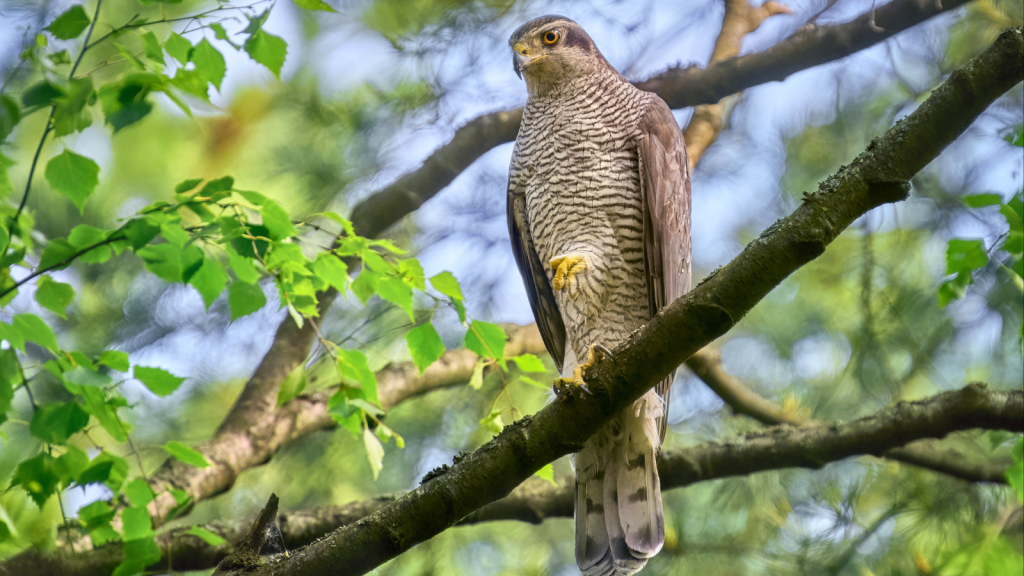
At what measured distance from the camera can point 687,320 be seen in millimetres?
1755

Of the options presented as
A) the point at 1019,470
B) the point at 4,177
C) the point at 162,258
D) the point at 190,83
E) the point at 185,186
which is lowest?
the point at 1019,470

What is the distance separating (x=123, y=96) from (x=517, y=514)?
236 cm

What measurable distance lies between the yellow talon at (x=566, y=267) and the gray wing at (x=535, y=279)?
1.21 ft

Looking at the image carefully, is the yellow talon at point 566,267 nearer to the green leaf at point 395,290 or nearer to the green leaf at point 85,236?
the green leaf at point 395,290

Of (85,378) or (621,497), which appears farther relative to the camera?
(621,497)

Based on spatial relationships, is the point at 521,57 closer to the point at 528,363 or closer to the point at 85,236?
the point at 528,363

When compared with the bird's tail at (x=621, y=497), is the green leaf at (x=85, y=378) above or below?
above

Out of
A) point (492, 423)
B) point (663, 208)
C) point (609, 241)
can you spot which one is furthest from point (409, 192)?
point (492, 423)

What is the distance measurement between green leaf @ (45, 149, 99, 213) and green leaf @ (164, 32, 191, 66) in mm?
368

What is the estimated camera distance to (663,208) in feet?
9.03

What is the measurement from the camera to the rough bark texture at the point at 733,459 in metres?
3.03

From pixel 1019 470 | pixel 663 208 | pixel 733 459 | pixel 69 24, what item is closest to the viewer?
pixel 69 24

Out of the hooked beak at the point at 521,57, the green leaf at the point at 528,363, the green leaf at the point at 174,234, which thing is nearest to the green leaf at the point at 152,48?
the green leaf at the point at 174,234

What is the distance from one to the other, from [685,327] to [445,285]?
2.55ft
